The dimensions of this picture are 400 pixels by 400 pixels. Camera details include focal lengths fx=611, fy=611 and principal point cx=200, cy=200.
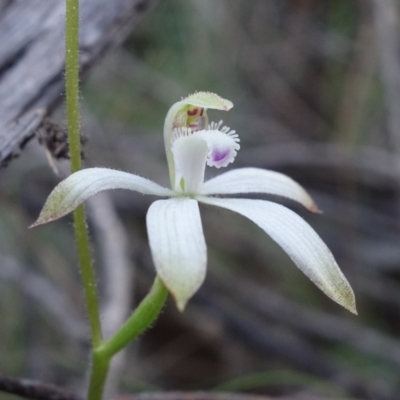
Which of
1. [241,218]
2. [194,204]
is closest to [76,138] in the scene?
[194,204]

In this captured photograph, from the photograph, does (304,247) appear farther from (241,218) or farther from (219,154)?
(241,218)

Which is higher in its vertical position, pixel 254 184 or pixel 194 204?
pixel 254 184

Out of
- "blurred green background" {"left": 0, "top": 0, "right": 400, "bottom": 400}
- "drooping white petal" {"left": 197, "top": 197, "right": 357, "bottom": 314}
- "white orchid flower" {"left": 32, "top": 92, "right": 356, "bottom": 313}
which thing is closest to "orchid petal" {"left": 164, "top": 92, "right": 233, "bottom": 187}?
"white orchid flower" {"left": 32, "top": 92, "right": 356, "bottom": 313}

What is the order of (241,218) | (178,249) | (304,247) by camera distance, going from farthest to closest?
(241,218), (304,247), (178,249)

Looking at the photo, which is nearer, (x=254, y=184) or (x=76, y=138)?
(x=76, y=138)

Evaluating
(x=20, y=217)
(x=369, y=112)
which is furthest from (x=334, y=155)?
(x=20, y=217)

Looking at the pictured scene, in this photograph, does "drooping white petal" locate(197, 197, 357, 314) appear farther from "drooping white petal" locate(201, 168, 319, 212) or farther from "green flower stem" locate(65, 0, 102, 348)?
"green flower stem" locate(65, 0, 102, 348)
